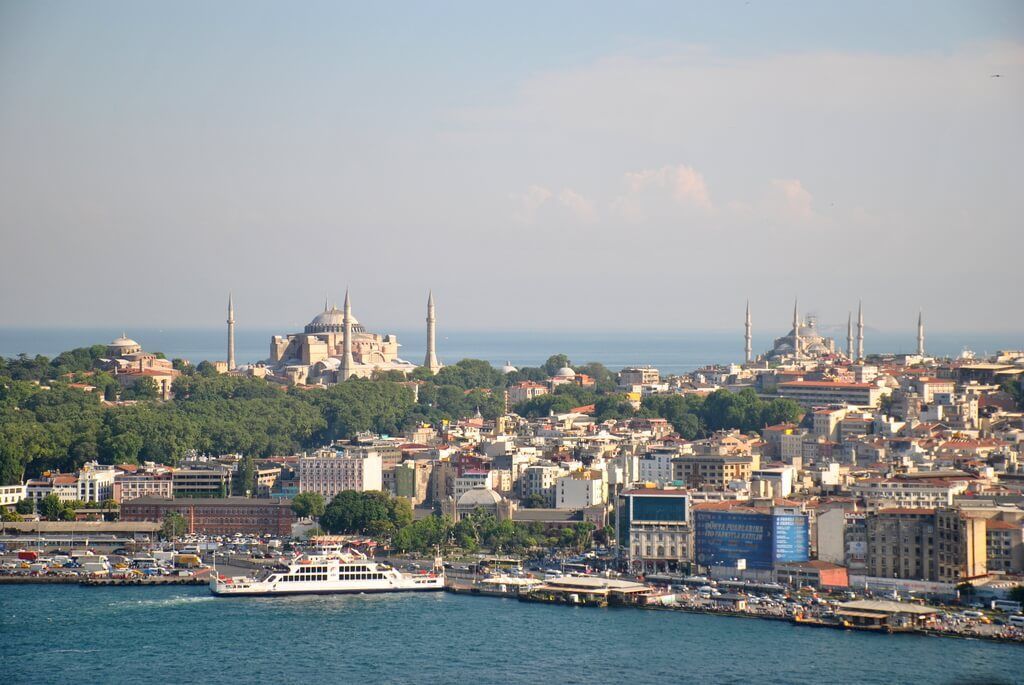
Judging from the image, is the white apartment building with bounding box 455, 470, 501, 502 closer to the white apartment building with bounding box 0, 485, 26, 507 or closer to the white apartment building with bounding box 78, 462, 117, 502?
the white apartment building with bounding box 78, 462, 117, 502

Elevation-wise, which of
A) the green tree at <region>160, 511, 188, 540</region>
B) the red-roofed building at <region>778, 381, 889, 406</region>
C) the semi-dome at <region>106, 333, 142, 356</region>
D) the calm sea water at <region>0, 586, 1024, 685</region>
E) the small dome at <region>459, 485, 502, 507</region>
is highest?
the semi-dome at <region>106, 333, 142, 356</region>

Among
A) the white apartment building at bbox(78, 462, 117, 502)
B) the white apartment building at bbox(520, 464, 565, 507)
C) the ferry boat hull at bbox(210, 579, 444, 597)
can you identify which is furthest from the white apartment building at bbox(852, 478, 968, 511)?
the white apartment building at bbox(78, 462, 117, 502)

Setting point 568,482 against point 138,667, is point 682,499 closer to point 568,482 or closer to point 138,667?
point 568,482

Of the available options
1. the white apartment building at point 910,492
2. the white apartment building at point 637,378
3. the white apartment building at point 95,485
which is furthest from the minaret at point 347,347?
the white apartment building at point 910,492

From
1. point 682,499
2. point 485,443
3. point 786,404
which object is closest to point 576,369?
point 786,404

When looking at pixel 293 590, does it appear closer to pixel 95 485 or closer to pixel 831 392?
pixel 95 485

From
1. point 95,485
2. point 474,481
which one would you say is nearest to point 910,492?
point 474,481

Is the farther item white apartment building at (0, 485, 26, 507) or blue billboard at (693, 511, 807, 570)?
white apartment building at (0, 485, 26, 507)
